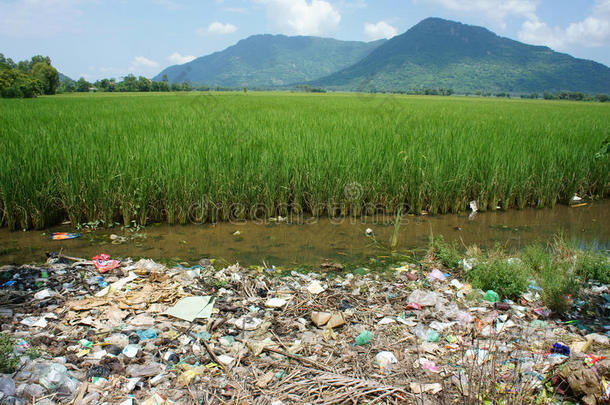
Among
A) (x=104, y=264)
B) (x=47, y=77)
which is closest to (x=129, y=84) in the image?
(x=47, y=77)

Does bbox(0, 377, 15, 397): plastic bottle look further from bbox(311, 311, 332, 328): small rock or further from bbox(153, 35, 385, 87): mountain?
bbox(153, 35, 385, 87): mountain

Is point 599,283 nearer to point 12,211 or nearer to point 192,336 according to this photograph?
point 192,336

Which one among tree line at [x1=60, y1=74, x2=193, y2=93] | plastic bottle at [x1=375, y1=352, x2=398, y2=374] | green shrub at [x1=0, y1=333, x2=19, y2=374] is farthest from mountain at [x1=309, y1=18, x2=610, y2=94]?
green shrub at [x1=0, y1=333, x2=19, y2=374]

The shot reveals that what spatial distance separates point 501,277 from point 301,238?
7.29ft

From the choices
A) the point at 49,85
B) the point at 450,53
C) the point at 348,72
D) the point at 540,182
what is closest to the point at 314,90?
the point at 49,85

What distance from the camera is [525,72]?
484ft

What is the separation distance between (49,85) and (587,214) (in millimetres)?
44473

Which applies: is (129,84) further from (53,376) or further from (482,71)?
(482,71)

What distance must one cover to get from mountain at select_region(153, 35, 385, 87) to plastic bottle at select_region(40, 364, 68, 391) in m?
6.70

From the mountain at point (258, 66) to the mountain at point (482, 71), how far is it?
14.9 meters

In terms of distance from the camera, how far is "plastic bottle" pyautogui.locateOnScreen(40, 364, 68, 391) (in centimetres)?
173

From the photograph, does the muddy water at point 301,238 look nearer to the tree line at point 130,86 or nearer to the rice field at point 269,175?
the rice field at point 269,175

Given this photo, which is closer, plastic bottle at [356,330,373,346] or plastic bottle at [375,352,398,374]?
plastic bottle at [375,352,398,374]

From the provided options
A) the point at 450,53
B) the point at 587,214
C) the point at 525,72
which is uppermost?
the point at 450,53
